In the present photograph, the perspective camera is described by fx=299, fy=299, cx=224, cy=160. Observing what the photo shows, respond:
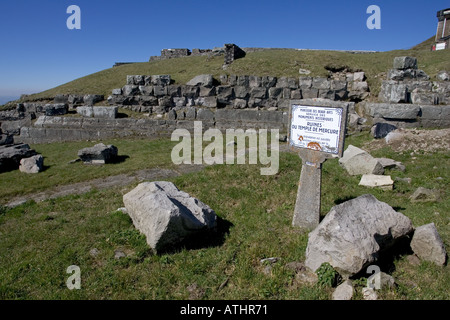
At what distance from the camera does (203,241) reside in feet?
16.7

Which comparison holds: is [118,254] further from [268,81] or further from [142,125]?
[268,81]

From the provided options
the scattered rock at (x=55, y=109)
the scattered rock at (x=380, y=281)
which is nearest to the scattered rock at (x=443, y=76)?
the scattered rock at (x=380, y=281)

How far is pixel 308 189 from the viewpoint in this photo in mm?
5391

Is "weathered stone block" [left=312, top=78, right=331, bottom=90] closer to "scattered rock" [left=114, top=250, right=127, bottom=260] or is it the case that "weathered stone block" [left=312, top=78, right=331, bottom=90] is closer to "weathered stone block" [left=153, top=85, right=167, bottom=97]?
"weathered stone block" [left=153, top=85, right=167, bottom=97]

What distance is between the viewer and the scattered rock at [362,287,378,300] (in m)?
3.52

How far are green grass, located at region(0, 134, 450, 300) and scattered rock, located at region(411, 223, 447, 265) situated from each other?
164 millimetres

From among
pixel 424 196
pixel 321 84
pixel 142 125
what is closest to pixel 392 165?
pixel 424 196

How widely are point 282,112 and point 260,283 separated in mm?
A: 11832

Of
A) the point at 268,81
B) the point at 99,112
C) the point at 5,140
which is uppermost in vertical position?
the point at 268,81

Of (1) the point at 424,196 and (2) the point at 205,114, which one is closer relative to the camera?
(1) the point at 424,196

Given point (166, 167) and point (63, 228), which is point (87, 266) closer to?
point (63, 228)

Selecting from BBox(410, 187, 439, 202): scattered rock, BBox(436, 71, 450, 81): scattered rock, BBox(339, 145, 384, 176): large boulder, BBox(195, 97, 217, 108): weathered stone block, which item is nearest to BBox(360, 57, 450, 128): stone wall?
BBox(436, 71, 450, 81): scattered rock

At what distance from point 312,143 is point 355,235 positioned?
6.15ft
